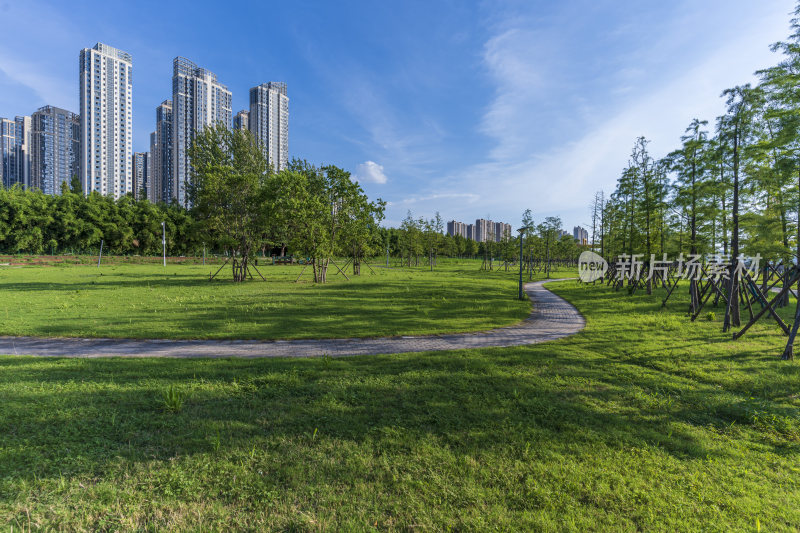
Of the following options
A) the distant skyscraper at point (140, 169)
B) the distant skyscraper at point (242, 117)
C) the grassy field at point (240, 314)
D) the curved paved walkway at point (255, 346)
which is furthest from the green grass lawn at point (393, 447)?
the distant skyscraper at point (140, 169)

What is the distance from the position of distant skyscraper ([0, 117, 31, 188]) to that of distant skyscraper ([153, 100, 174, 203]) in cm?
3328

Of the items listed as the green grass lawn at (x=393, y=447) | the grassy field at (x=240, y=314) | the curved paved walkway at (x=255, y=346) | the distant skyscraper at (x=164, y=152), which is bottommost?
the curved paved walkway at (x=255, y=346)

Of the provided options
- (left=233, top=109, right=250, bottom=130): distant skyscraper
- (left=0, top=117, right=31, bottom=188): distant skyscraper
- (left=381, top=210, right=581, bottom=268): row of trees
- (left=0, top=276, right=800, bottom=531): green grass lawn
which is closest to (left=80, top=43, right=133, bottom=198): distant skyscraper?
(left=0, top=117, right=31, bottom=188): distant skyscraper

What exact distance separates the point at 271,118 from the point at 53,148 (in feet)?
200

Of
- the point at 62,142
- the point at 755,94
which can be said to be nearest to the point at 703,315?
the point at 755,94

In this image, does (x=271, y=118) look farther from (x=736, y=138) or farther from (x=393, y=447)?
(x=393, y=447)

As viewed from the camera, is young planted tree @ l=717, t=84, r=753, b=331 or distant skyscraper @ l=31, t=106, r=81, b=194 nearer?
young planted tree @ l=717, t=84, r=753, b=331

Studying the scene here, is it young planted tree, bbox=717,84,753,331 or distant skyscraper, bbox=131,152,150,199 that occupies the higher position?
distant skyscraper, bbox=131,152,150,199

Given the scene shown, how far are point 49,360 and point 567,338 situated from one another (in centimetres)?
1221

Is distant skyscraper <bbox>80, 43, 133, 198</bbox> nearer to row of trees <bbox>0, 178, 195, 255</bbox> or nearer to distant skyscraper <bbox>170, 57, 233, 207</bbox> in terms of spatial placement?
distant skyscraper <bbox>170, 57, 233, 207</bbox>

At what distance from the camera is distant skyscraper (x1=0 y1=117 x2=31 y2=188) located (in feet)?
274

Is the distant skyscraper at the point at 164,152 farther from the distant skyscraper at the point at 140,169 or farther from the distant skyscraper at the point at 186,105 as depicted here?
the distant skyscraper at the point at 140,169

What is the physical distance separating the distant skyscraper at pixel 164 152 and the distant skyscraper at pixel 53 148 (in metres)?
19.2

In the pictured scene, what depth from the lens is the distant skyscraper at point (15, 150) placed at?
274 feet
